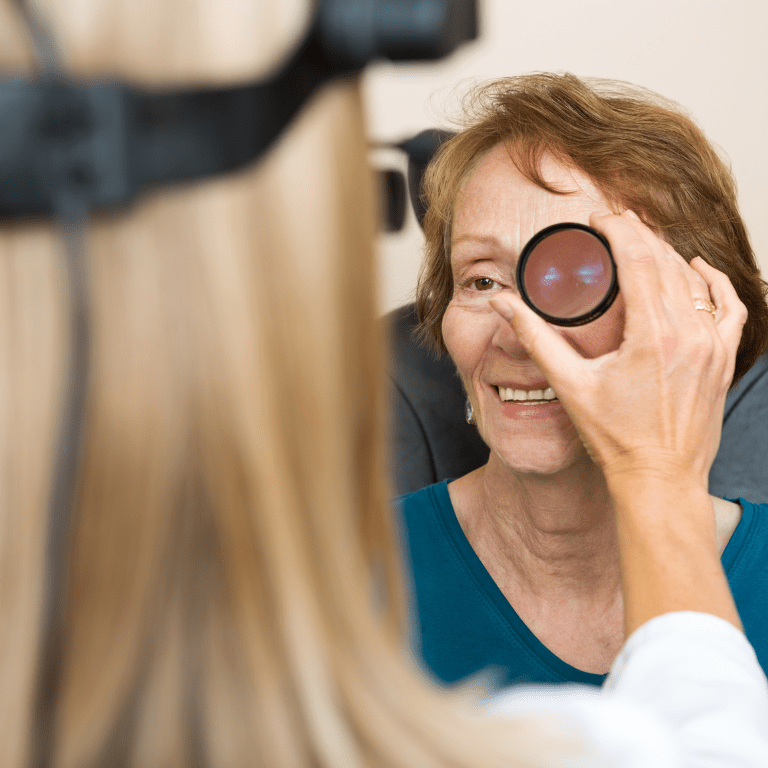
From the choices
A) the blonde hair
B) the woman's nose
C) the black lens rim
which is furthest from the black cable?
the woman's nose

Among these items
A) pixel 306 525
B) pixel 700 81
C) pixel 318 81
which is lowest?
pixel 306 525

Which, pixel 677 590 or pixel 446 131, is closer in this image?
pixel 677 590

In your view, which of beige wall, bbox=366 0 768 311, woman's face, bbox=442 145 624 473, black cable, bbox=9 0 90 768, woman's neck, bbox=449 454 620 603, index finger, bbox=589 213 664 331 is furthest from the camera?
beige wall, bbox=366 0 768 311

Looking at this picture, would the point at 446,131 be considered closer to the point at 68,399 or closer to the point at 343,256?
the point at 343,256

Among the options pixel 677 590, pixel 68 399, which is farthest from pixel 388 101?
pixel 68 399

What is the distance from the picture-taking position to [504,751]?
0.62 metres

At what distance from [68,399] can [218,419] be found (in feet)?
0.31

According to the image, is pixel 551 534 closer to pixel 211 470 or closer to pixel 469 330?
pixel 469 330

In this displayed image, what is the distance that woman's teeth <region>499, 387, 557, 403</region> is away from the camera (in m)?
1.53

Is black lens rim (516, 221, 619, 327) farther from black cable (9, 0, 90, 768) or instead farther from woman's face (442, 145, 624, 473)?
black cable (9, 0, 90, 768)

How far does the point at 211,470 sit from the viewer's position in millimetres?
547

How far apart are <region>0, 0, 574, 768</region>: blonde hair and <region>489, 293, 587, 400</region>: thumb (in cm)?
57

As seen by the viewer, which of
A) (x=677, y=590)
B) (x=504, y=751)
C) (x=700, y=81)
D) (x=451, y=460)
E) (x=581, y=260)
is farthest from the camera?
Answer: (x=700, y=81)

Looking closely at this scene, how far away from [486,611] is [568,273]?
0.68 m
